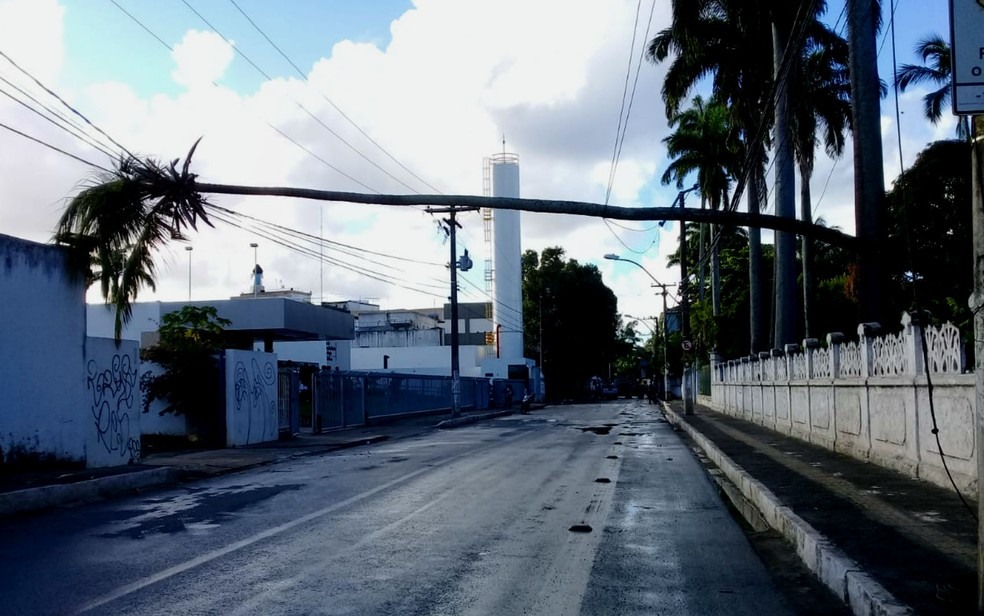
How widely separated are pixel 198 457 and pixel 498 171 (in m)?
51.3

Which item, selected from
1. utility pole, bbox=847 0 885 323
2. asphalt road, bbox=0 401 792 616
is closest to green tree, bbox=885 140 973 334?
utility pole, bbox=847 0 885 323

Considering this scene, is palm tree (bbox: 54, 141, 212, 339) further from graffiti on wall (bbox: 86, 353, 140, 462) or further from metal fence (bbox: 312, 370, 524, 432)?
metal fence (bbox: 312, 370, 524, 432)

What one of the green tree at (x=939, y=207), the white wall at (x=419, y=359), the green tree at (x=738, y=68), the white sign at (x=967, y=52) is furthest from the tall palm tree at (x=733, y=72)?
the white wall at (x=419, y=359)

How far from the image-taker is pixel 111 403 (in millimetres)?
15914

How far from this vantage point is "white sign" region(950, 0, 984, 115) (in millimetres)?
4977

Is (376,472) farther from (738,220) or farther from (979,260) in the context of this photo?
(979,260)

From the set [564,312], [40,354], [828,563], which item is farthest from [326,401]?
[564,312]

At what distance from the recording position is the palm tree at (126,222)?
12922 mm

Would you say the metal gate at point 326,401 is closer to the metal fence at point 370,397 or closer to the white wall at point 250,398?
the metal fence at point 370,397

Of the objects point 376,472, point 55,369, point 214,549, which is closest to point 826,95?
point 376,472

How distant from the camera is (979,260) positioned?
5.16m

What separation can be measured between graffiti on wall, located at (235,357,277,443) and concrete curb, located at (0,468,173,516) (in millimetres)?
7937

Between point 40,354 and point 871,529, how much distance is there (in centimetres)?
1264

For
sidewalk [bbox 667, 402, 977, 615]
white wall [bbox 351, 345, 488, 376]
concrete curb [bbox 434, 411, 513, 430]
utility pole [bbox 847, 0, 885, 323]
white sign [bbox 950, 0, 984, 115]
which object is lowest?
concrete curb [bbox 434, 411, 513, 430]
